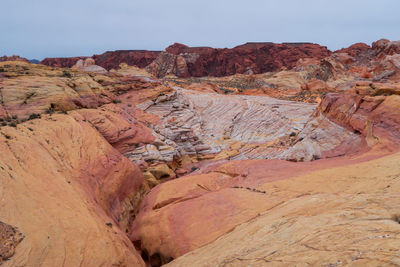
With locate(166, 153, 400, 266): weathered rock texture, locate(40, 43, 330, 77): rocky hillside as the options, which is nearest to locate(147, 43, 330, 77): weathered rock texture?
locate(40, 43, 330, 77): rocky hillside

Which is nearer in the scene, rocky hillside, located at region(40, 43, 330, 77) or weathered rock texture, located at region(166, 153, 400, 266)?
weathered rock texture, located at region(166, 153, 400, 266)

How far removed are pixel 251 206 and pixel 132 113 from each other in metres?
14.6

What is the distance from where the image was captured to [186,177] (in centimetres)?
1308

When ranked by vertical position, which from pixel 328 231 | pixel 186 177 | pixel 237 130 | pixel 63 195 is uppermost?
pixel 328 231

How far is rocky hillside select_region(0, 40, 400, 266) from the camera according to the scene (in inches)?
195

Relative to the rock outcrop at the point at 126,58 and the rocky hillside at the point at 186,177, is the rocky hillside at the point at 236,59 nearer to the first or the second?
the rock outcrop at the point at 126,58

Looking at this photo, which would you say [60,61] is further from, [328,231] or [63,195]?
[328,231]

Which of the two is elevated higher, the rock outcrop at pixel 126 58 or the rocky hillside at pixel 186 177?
the rock outcrop at pixel 126 58

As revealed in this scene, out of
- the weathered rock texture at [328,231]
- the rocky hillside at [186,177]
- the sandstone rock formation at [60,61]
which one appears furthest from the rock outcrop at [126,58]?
the weathered rock texture at [328,231]

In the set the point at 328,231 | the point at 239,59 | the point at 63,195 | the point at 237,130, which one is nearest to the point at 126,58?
the point at 239,59

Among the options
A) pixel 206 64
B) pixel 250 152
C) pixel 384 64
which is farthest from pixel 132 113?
pixel 206 64

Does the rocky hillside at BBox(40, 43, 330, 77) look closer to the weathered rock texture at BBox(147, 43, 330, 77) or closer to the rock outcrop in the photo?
the weathered rock texture at BBox(147, 43, 330, 77)

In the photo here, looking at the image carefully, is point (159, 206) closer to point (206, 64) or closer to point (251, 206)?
point (251, 206)

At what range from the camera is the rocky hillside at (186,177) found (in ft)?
16.3
